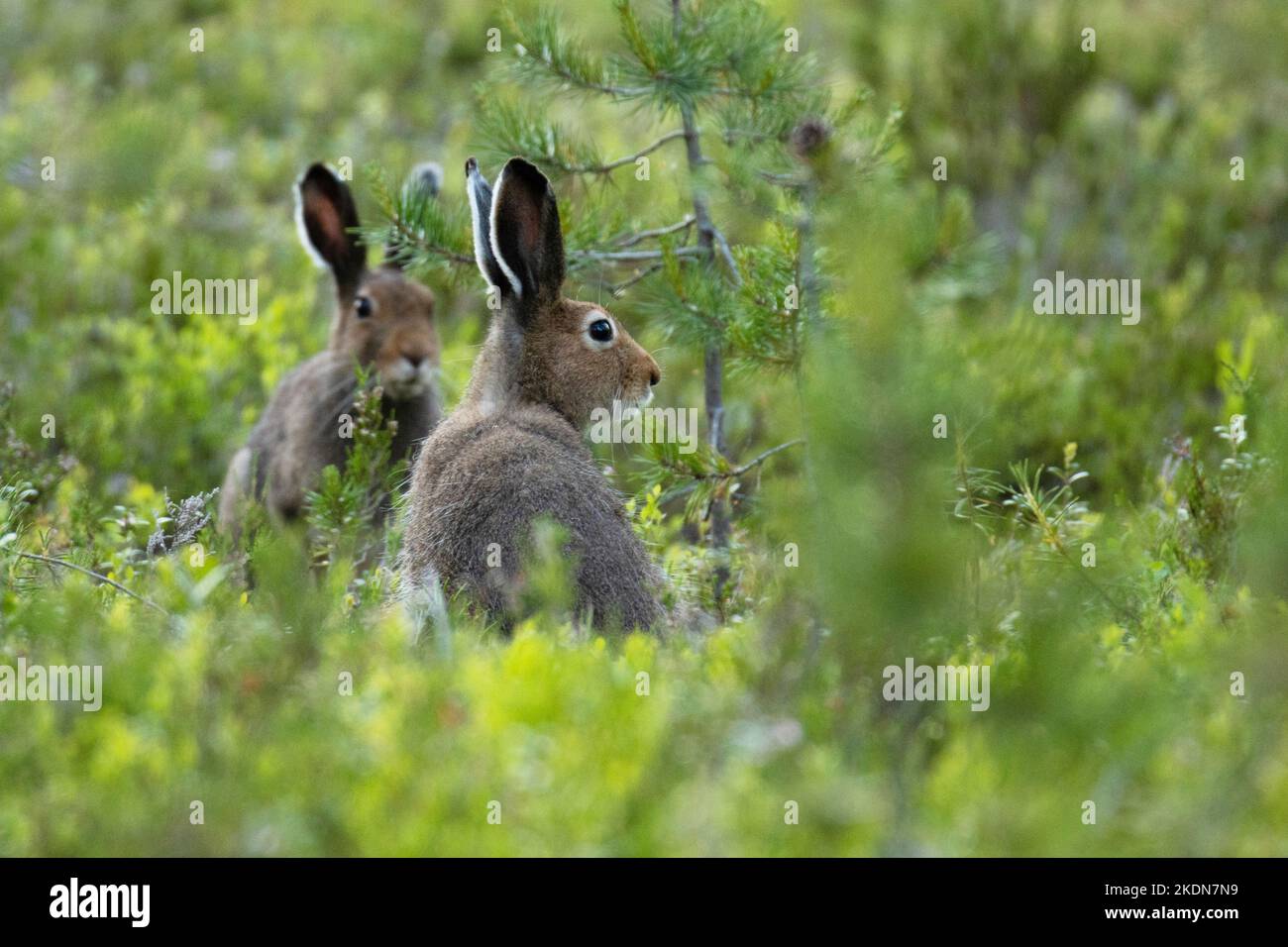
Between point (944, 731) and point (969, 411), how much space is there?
35.9 inches

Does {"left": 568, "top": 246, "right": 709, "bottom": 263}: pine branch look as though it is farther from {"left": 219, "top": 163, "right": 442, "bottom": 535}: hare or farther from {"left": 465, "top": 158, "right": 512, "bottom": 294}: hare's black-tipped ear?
{"left": 219, "top": 163, "right": 442, "bottom": 535}: hare

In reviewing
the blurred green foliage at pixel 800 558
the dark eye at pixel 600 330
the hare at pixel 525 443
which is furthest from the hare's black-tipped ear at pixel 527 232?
the blurred green foliage at pixel 800 558

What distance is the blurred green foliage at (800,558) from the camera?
391cm

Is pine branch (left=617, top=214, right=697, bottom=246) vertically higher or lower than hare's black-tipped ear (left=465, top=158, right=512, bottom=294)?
higher

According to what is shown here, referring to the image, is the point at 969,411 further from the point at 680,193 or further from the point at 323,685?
the point at 680,193

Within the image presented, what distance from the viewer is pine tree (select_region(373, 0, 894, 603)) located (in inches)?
265

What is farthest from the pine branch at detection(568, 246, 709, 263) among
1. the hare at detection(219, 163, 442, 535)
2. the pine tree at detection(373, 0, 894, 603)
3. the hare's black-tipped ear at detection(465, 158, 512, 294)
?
the hare at detection(219, 163, 442, 535)

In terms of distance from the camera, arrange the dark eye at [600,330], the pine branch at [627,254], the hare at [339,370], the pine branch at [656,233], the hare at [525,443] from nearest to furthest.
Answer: the hare at [525,443]
the dark eye at [600,330]
the pine branch at [627,254]
the pine branch at [656,233]
the hare at [339,370]

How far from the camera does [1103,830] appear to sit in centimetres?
392

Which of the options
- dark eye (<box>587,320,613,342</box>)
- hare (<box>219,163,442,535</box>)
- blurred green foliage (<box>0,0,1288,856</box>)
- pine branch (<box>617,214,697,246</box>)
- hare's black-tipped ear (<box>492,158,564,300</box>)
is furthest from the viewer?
hare (<box>219,163,442,535</box>)

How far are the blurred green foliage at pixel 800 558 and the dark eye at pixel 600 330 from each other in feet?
0.87

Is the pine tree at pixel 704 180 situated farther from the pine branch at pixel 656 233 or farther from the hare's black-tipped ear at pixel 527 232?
the hare's black-tipped ear at pixel 527 232

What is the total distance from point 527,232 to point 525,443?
1.00 metres
